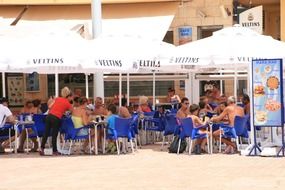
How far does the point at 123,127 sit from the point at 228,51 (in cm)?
300

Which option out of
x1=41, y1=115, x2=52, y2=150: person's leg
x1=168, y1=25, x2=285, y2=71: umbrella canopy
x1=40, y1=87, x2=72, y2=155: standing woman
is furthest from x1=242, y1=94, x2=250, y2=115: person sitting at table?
x1=41, y1=115, x2=52, y2=150: person's leg

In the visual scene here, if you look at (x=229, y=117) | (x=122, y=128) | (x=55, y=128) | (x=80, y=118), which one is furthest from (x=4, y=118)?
(x=229, y=117)

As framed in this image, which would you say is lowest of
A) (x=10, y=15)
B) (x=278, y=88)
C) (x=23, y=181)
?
(x=23, y=181)

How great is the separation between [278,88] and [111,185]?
4890 mm

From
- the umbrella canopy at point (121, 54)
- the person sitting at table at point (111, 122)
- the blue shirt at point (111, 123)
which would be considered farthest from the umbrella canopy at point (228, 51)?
the blue shirt at point (111, 123)

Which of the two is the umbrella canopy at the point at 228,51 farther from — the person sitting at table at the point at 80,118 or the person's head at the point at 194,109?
the person sitting at table at the point at 80,118

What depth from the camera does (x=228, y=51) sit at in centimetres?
1614

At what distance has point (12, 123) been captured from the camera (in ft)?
54.0

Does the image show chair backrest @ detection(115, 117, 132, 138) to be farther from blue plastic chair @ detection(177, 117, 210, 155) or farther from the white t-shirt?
the white t-shirt

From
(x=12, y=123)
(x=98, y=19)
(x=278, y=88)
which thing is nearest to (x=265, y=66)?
(x=278, y=88)

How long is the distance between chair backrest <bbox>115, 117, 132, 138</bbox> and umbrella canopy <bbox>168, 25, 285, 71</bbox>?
75.7 inches

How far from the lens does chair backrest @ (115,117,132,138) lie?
15445mm

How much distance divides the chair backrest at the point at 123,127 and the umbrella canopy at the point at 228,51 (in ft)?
6.31

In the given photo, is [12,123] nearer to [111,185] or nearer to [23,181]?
[23,181]
